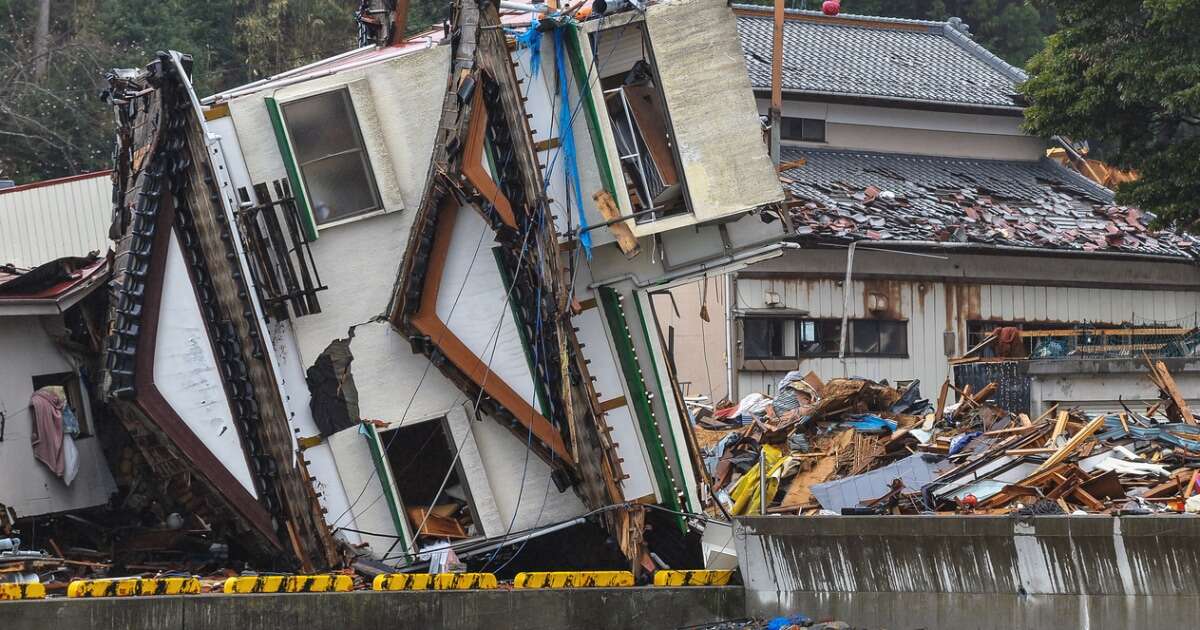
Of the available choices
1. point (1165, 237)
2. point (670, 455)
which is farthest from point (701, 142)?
point (1165, 237)

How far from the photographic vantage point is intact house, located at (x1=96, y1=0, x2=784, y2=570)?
50.1ft

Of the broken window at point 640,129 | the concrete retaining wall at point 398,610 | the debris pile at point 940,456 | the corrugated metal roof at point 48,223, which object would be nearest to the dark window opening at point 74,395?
the corrugated metal roof at point 48,223

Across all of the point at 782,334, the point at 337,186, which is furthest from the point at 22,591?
the point at 782,334

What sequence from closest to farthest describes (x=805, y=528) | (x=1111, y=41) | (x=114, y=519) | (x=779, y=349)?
(x=805, y=528) < (x=114, y=519) < (x=1111, y=41) < (x=779, y=349)

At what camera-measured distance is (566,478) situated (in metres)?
16.3

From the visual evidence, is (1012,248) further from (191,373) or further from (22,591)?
(22,591)

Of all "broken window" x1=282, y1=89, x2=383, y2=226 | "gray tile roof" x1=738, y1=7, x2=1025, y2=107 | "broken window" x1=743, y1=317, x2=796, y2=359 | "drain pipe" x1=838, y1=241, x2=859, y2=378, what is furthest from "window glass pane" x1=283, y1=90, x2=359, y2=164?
"gray tile roof" x1=738, y1=7, x2=1025, y2=107

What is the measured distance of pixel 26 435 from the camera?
51.4 feet

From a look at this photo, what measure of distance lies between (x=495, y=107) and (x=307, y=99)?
2074 millimetres

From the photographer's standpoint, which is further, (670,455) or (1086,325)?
(1086,325)

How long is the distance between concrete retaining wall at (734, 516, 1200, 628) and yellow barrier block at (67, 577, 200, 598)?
17.3ft

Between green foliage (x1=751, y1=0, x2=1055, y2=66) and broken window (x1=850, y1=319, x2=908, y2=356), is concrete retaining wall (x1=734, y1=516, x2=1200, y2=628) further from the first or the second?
green foliage (x1=751, y1=0, x2=1055, y2=66)

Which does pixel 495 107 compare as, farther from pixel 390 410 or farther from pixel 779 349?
pixel 779 349

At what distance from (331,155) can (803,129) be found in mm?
19946
